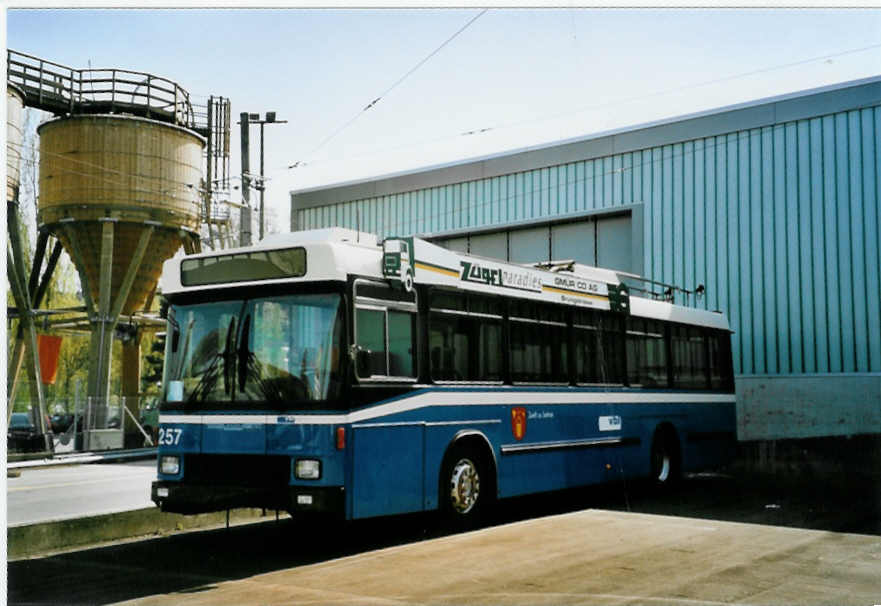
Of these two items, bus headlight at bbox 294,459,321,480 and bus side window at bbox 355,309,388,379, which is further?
bus side window at bbox 355,309,388,379

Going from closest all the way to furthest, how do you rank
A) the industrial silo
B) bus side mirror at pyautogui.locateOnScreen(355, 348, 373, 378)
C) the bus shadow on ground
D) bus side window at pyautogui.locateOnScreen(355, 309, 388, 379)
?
the bus shadow on ground, bus side mirror at pyautogui.locateOnScreen(355, 348, 373, 378), bus side window at pyautogui.locateOnScreen(355, 309, 388, 379), the industrial silo

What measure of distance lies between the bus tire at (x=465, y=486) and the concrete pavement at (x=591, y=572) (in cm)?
30

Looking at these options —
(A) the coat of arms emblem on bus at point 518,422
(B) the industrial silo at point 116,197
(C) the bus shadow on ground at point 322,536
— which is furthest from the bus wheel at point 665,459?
(B) the industrial silo at point 116,197

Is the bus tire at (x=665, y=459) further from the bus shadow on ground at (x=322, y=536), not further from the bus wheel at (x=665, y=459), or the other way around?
the bus shadow on ground at (x=322, y=536)

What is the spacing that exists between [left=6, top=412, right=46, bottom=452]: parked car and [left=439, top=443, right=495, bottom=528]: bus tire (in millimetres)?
19677

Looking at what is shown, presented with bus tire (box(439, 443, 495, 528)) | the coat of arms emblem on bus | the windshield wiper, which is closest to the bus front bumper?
the windshield wiper

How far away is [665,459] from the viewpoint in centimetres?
1662

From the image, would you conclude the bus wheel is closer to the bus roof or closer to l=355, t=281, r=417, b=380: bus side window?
the bus roof

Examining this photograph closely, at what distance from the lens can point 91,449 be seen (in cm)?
3056

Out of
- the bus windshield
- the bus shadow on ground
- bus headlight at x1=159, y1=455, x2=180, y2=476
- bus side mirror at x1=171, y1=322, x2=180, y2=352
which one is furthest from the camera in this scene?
bus side mirror at x1=171, y1=322, x2=180, y2=352

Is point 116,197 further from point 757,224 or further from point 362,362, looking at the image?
point 362,362

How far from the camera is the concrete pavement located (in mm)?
7715

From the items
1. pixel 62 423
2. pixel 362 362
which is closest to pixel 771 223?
pixel 362 362

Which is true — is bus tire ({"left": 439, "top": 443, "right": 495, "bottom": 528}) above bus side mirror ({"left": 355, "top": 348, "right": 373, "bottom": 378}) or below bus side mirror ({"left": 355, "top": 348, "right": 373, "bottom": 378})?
below
